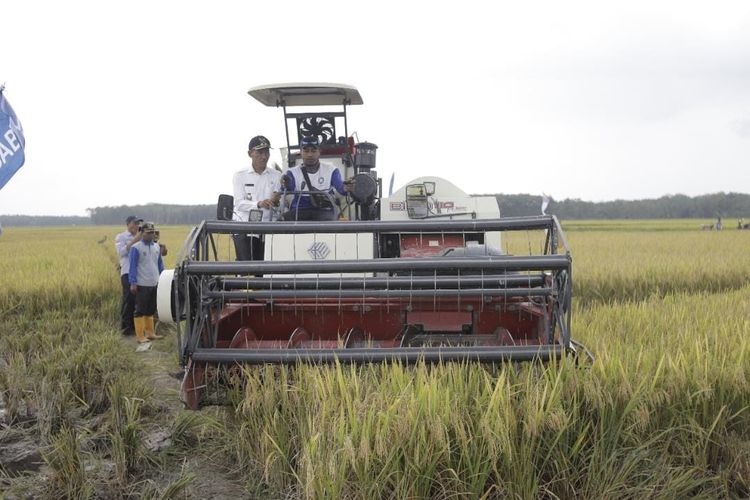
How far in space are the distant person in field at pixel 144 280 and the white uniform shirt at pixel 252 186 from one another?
2.36 meters

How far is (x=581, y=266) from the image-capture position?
12.8 m

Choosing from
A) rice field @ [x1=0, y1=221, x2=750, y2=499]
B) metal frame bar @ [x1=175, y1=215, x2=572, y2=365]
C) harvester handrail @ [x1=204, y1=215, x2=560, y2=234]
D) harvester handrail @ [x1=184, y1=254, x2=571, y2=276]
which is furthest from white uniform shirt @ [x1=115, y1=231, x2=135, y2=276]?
harvester handrail @ [x1=184, y1=254, x2=571, y2=276]

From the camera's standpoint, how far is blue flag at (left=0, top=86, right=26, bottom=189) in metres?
7.63

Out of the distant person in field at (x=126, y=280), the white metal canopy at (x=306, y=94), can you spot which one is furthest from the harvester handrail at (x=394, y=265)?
the distant person in field at (x=126, y=280)

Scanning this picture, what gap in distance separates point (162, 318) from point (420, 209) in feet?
12.3

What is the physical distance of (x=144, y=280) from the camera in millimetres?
8359

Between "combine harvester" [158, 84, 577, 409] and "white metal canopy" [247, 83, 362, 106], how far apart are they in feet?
0.07

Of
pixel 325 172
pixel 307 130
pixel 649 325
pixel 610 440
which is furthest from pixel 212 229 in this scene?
pixel 649 325

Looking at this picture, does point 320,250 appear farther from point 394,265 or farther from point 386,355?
point 386,355

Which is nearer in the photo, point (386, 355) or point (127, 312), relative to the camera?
point (386, 355)

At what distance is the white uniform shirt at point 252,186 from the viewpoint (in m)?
6.38

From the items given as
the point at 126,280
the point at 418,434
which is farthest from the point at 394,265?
the point at 126,280

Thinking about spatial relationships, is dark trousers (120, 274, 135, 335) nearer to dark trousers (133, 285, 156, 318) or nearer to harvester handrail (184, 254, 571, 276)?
dark trousers (133, 285, 156, 318)

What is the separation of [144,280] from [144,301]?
0.29 metres
